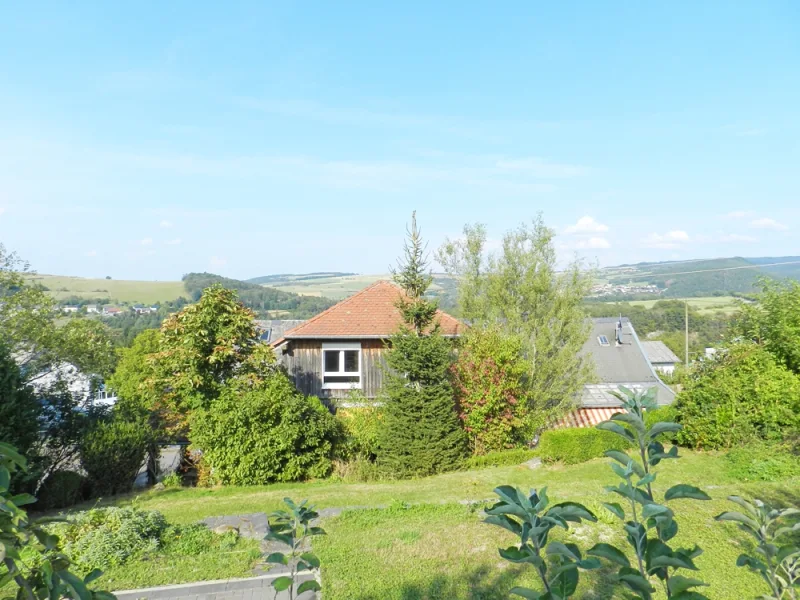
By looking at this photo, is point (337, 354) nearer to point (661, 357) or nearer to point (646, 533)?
point (646, 533)

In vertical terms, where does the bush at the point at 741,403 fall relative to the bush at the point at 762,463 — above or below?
above

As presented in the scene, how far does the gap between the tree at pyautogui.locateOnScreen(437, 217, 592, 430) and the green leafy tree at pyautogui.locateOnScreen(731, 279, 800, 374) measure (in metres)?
4.66

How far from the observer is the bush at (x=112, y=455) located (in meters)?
12.9

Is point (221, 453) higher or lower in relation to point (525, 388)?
lower

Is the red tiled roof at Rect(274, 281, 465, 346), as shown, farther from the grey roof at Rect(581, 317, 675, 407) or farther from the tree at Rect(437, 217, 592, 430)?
the grey roof at Rect(581, 317, 675, 407)

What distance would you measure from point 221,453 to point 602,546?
13.3 meters

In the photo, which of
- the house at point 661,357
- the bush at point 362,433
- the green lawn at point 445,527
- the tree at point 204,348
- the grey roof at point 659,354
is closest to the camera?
the green lawn at point 445,527

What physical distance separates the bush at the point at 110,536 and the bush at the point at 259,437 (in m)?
5.10

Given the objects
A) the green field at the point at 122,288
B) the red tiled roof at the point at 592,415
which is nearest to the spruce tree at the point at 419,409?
the red tiled roof at the point at 592,415

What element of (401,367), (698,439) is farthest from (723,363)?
(401,367)

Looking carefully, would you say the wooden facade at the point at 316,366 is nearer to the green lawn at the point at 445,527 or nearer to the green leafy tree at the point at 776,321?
the green lawn at the point at 445,527

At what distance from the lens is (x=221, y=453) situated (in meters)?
13.7

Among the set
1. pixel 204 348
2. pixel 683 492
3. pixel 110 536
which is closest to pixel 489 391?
pixel 204 348

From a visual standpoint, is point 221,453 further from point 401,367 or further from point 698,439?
point 698,439
